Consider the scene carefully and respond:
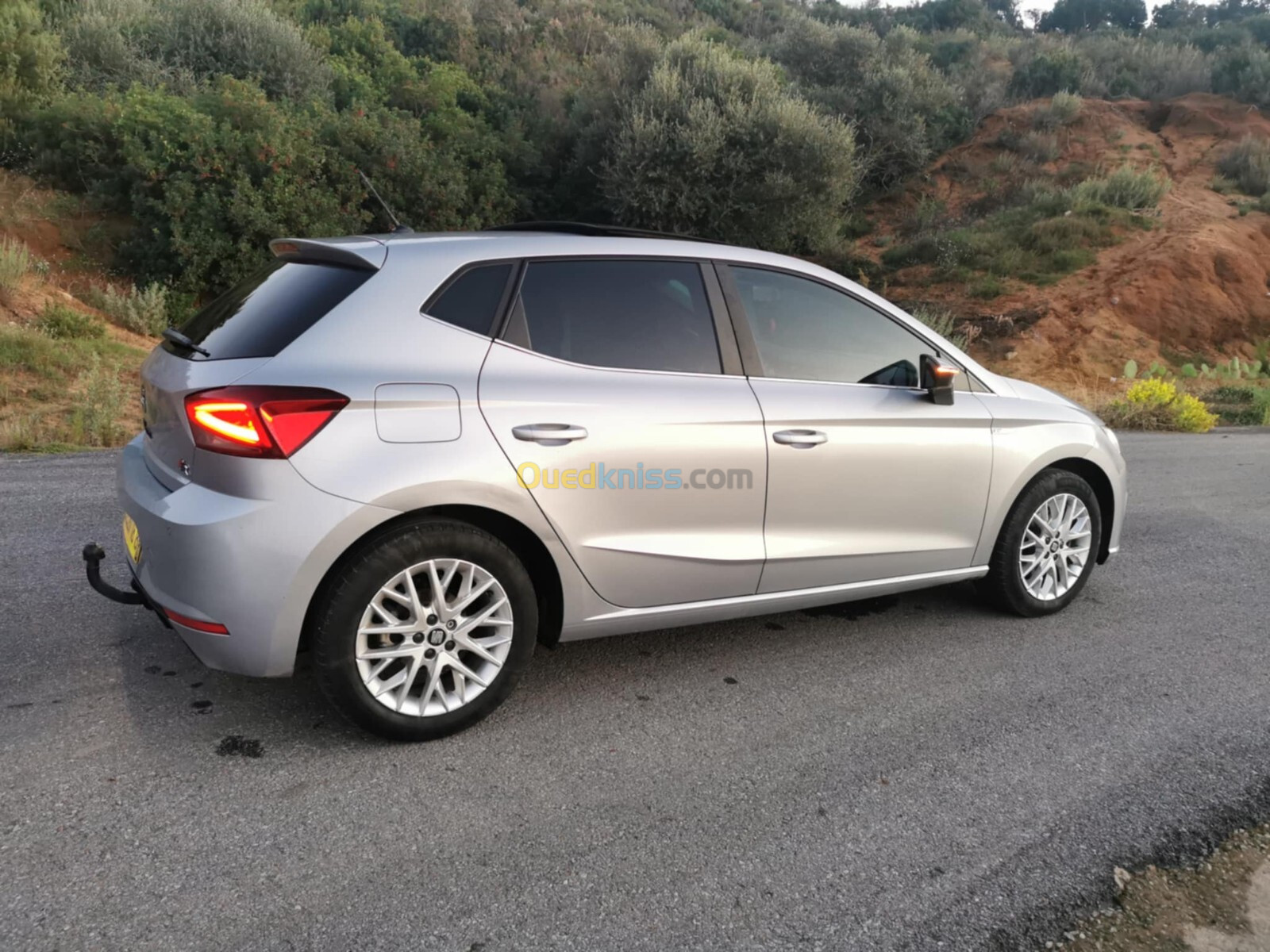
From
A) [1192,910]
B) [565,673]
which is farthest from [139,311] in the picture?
[1192,910]

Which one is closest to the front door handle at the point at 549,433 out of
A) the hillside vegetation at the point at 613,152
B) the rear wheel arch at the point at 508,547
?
the rear wheel arch at the point at 508,547

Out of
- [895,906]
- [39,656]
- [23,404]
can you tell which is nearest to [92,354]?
[23,404]

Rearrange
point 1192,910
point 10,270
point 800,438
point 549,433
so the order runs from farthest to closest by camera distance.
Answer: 1. point 10,270
2. point 800,438
3. point 549,433
4. point 1192,910

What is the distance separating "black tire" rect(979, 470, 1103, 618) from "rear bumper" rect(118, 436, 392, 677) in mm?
2989

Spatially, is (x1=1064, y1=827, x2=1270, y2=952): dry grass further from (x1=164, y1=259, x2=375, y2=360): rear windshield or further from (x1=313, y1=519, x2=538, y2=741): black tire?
(x1=164, y1=259, x2=375, y2=360): rear windshield

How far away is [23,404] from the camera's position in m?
9.47

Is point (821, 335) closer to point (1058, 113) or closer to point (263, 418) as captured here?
point (263, 418)

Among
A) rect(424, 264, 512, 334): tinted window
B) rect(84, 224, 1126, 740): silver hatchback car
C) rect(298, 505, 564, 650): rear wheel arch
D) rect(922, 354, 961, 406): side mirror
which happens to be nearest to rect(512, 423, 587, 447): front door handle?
rect(84, 224, 1126, 740): silver hatchback car

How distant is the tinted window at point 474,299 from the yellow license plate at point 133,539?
4.14ft

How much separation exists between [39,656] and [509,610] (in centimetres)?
199

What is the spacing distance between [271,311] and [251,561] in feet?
2.98

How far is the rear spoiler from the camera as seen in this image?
11.0ft

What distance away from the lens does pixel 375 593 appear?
122 inches
